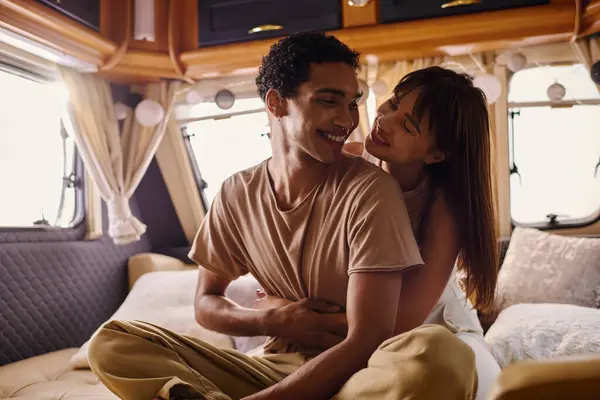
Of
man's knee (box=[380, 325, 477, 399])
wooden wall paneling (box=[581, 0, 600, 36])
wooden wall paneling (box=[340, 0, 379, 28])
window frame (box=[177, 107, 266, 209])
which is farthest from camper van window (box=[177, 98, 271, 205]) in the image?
man's knee (box=[380, 325, 477, 399])

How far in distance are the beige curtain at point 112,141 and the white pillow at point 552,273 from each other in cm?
230

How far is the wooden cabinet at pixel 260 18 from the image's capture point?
11.0 ft

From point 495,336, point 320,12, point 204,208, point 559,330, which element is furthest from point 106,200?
point 559,330

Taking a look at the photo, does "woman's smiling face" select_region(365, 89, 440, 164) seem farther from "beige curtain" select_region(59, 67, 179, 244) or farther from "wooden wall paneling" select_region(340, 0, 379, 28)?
"beige curtain" select_region(59, 67, 179, 244)

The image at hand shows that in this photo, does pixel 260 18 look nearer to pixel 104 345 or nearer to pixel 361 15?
pixel 361 15

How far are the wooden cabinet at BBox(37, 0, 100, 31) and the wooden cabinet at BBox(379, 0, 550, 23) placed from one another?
162 cm

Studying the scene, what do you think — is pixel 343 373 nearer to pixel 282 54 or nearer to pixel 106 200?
pixel 282 54

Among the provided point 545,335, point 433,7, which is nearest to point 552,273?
point 545,335

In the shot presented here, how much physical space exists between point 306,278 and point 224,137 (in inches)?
117

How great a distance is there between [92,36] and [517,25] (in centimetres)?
226

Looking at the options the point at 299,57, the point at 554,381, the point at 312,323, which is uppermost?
the point at 299,57

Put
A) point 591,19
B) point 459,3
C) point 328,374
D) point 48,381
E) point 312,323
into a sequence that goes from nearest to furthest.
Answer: point 328,374 → point 312,323 → point 48,381 → point 591,19 → point 459,3

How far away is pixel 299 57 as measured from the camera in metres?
1.68

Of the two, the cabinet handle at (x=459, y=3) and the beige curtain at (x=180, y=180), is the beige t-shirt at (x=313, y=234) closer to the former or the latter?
the cabinet handle at (x=459, y=3)
